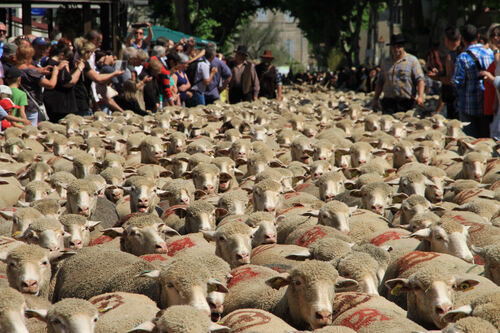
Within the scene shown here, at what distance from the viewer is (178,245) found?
5.39 m

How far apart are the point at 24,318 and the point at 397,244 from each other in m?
2.66

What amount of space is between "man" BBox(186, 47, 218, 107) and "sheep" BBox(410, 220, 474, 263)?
10.5m

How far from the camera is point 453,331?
121 inches

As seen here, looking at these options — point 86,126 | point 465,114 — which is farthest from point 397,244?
point 86,126

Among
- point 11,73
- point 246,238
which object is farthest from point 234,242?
point 11,73

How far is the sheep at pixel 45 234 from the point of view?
512 centimetres

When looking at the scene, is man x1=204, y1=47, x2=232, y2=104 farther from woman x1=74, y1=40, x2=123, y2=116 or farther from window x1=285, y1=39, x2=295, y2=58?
window x1=285, y1=39, x2=295, y2=58

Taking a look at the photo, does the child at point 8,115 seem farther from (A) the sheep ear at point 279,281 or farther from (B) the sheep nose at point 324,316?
(B) the sheep nose at point 324,316

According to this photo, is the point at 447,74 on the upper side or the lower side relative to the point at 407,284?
upper

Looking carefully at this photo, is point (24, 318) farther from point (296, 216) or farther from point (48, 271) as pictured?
point (296, 216)

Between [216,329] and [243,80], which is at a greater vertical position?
[243,80]

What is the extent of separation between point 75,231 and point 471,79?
6.42 m

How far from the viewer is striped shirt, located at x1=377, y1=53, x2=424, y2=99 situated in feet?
37.7

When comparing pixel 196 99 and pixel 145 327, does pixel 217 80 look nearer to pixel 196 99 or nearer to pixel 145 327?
pixel 196 99
